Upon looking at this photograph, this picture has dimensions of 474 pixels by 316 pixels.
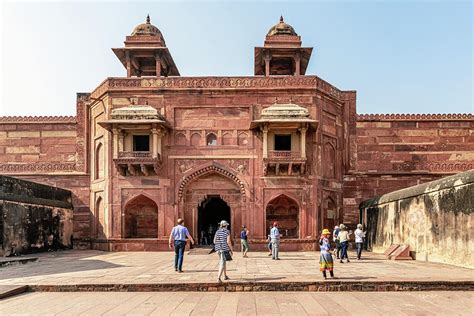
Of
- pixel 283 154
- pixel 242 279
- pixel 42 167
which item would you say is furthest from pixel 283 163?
pixel 42 167

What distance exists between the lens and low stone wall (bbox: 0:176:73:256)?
14656 mm

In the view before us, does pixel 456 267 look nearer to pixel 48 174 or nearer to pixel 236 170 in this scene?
pixel 236 170

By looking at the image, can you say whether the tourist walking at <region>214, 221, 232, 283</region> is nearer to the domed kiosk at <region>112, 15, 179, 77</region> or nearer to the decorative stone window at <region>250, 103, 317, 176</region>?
the decorative stone window at <region>250, 103, 317, 176</region>

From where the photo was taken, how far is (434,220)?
12.5 metres

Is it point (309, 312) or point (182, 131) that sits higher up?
point (182, 131)

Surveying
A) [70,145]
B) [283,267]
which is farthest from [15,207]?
[283,267]

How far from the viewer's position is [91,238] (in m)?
19.0

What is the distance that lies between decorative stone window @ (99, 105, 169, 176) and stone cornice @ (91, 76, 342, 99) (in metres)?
1.09

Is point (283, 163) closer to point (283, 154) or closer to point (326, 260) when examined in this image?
point (283, 154)

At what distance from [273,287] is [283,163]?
928cm

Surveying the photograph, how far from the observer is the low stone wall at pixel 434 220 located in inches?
429

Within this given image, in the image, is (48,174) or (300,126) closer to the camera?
(300,126)

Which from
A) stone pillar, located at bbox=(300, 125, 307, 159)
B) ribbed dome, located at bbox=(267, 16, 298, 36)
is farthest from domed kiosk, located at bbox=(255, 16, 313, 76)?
stone pillar, located at bbox=(300, 125, 307, 159)

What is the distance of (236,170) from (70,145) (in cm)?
825
